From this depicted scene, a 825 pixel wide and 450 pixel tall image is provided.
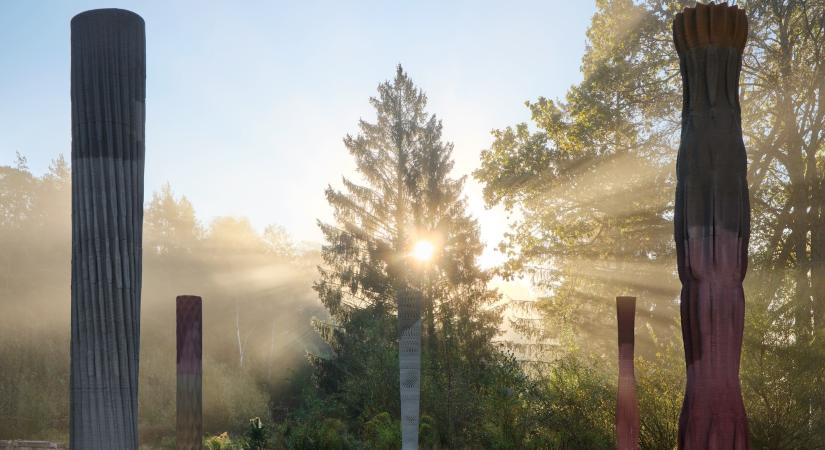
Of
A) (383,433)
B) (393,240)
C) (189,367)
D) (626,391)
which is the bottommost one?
(383,433)

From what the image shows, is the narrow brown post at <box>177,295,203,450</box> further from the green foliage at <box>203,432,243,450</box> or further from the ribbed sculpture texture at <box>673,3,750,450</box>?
the green foliage at <box>203,432,243,450</box>

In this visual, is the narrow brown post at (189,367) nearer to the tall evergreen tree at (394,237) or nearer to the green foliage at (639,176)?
the green foliage at (639,176)

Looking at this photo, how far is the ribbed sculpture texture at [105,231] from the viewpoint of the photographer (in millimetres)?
4105

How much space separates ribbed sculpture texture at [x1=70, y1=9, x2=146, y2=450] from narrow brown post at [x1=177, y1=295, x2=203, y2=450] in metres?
3.52

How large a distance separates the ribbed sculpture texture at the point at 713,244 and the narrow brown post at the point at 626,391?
4.81 m

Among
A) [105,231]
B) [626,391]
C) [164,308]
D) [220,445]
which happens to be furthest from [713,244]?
[164,308]

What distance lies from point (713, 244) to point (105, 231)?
3.91 metres

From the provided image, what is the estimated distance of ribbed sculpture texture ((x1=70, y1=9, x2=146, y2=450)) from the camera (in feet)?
13.5

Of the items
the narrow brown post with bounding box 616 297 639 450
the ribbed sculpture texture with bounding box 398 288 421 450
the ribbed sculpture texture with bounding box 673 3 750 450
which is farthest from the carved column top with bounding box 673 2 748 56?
the ribbed sculpture texture with bounding box 398 288 421 450

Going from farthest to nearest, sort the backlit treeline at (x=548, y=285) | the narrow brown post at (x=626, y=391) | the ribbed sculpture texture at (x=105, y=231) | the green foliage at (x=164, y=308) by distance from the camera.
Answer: the green foliage at (x=164, y=308), the backlit treeline at (x=548, y=285), the narrow brown post at (x=626, y=391), the ribbed sculpture texture at (x=105, y=231)

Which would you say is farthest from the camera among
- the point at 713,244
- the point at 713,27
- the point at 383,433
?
the point at 383,433

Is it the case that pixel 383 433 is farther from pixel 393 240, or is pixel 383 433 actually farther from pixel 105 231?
pixel 105 231

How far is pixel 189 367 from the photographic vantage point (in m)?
7.90

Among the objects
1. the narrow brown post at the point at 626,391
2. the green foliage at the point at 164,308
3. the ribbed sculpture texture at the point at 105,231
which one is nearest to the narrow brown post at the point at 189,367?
the ribbed sculpture texture at the point at 105,231
